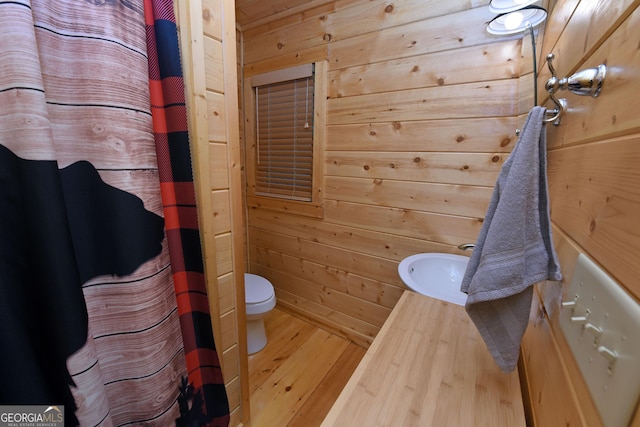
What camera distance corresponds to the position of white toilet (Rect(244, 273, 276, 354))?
1719 millimetres

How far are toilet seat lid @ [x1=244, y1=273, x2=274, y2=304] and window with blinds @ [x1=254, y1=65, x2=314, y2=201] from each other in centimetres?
71

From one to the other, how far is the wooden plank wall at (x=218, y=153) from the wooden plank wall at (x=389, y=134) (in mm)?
941

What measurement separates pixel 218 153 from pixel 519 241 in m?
0.99

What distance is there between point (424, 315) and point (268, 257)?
162 cm

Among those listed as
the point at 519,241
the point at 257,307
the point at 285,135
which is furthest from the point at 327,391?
the point at 285,135

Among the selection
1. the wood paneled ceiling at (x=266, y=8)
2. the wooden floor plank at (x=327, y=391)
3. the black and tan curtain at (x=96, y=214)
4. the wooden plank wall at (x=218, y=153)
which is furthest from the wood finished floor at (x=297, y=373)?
the wood paneled ceiling at (x=266, y=8)

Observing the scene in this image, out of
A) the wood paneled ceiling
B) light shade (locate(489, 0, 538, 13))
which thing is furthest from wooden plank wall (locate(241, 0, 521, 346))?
light shade (locate(489, 0, 538, 13))

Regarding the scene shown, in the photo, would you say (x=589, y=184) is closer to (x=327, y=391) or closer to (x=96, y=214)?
(x=96, y=214)

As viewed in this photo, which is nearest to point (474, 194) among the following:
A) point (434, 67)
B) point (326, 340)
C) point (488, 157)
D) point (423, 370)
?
point (488, 157)

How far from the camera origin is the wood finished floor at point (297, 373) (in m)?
1.43

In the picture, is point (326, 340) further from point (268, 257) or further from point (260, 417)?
point (268, 257)

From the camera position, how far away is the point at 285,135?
210 centimetres

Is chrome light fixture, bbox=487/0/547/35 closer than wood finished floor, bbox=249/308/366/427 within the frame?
Yes

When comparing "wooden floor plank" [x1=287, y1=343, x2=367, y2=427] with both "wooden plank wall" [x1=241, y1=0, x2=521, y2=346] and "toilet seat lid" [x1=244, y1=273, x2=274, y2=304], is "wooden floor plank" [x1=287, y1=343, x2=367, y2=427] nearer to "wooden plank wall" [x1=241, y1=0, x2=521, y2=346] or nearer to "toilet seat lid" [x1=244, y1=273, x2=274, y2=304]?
"wooden plank wall" [x1=241, y1=0, x2=521, y2=346]
